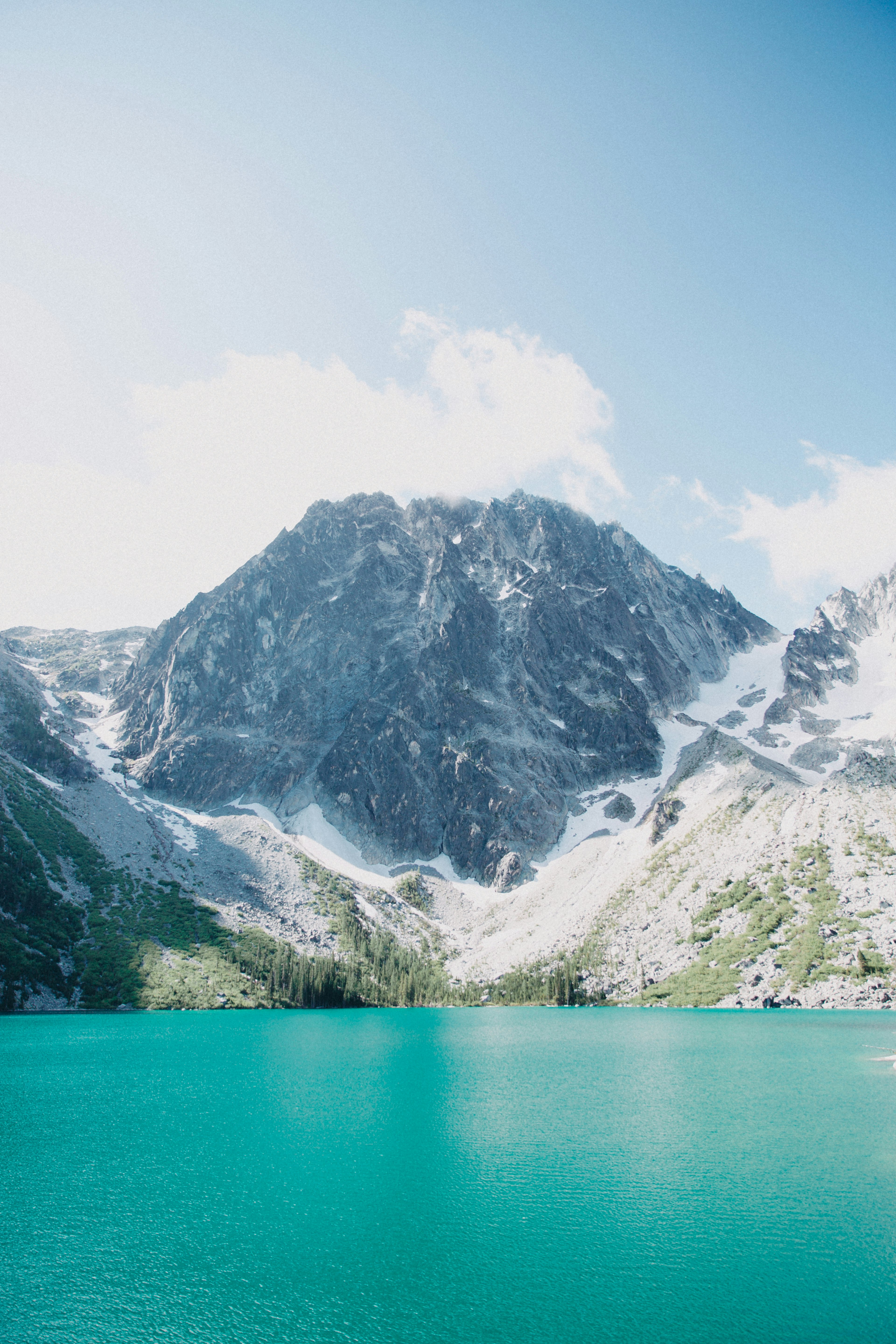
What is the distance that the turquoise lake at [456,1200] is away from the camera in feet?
74.2

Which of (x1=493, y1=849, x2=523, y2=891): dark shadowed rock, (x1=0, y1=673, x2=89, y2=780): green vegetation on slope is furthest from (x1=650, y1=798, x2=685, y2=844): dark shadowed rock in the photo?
(x1=0, y1=673, x2=89, y2=780): green vegetation on slope

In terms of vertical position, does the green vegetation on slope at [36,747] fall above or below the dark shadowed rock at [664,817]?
above

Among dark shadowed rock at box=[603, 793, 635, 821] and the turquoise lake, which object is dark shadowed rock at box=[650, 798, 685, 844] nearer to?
dark shadowed rock at box=[603, 793, 635, 821]

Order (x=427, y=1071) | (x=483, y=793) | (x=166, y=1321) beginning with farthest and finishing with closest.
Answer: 1. (x=483, y=793)
2. (x=427, y=1071)
3. (x=166, y=1321)

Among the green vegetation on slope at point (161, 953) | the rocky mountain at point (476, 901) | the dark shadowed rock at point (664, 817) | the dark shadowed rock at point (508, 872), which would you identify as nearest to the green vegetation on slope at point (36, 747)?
the rocky mountain at point (476, 901)

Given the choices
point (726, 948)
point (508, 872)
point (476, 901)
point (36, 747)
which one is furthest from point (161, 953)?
Result: point (726, 948)

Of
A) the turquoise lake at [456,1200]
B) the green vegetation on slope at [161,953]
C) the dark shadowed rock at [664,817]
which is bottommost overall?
the green vegetation on slope at [161,953]

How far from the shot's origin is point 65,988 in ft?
382

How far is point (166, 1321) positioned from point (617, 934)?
388ft

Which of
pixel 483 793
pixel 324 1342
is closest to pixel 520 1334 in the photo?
pixel 324 1342

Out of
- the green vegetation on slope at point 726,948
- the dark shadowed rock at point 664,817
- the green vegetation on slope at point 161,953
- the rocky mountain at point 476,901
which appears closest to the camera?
the green vegetation on slope at point 726,948

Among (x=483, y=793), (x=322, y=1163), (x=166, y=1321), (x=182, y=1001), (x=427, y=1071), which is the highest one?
(x=483, y=793)

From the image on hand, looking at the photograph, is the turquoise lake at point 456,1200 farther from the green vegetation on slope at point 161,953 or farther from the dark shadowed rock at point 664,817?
the dark shadowed rock at point 664,817

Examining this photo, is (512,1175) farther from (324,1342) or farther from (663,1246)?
(324,1342)
